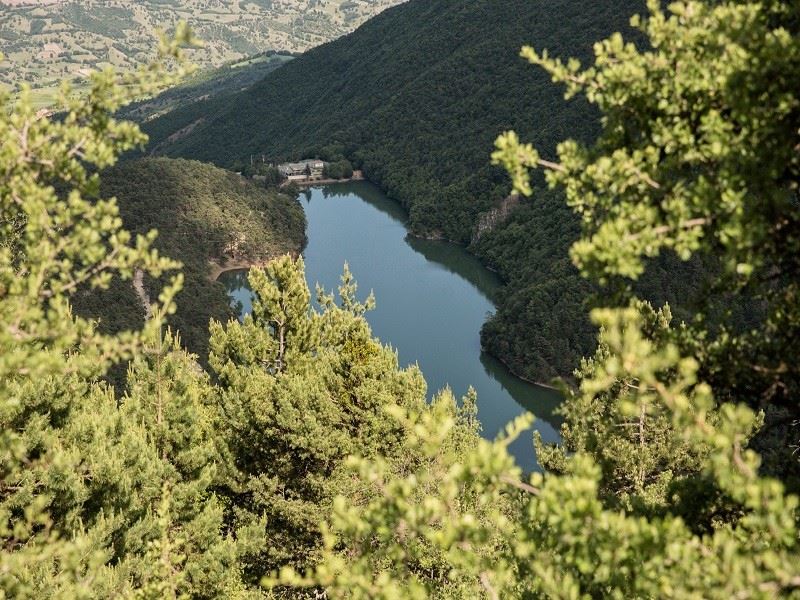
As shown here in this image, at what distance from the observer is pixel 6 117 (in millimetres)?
5723

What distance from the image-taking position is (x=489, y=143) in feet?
446

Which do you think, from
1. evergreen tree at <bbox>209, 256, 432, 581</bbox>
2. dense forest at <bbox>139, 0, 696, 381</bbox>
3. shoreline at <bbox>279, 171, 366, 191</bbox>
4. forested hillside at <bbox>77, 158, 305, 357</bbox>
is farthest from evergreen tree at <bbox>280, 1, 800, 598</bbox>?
shoreline at <bbox>279, 171, 366, 191</bbox>

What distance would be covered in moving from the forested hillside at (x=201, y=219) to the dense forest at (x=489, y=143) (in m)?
25.2

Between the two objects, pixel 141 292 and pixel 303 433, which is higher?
pixel 141 292

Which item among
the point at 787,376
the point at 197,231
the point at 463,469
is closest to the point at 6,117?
the point at 463,469

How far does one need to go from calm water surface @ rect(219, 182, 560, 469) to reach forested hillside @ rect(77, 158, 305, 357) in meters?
4.30

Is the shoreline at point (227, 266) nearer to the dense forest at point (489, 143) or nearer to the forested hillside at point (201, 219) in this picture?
the forested hillside at point (201, 219)

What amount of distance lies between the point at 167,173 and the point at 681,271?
73.9 meters

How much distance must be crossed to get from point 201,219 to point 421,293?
1415 inches

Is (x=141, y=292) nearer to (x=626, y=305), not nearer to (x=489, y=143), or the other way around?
(x=626, y=305)

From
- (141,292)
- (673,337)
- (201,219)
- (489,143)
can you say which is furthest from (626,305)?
(489,143)

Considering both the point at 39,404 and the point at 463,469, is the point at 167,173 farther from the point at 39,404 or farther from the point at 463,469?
the point at 463,469

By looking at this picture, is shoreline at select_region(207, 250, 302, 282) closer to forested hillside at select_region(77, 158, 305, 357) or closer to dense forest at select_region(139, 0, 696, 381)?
forested hillside at select_region(77, 158, 305, 357)

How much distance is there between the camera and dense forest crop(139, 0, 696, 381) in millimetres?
74062
